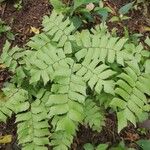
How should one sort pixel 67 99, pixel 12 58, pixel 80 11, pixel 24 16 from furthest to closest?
pixel 24 16 → pixel 80 11 → pixel 12 58 → pixel 67 99

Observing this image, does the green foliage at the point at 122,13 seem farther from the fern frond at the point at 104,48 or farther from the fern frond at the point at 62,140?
the fern frond at the point at 62,140

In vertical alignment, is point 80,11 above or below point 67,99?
above

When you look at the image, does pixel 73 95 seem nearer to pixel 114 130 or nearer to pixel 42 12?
pixel 114 130

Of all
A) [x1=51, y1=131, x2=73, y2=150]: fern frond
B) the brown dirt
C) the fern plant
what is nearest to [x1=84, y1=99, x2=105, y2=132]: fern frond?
the fern plant

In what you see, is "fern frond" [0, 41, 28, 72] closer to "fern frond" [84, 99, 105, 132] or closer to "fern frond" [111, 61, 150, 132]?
"fern frond" [84, 99, 105, 132]

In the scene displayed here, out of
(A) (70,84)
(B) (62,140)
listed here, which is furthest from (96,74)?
(B) (62,140)

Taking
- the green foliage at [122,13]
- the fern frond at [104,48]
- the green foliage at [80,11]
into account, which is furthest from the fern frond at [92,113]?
the green foliage at [122,13]

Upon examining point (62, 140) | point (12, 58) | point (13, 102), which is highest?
point (12, 58)

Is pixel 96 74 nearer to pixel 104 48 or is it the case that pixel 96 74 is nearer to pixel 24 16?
pixel 104 48
